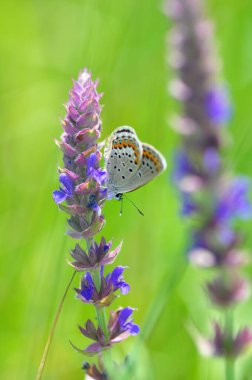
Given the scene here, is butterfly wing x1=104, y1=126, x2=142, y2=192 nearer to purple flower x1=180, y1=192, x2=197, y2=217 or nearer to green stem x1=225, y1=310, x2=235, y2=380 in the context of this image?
purple flower x1=180, y1=192, x2=197, y2=217

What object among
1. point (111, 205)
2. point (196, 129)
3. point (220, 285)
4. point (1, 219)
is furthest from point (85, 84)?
point (1, 219)

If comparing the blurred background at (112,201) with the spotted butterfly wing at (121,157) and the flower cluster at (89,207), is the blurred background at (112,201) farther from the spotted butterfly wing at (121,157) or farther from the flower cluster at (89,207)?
the spotted butterfly wing at (121,157)

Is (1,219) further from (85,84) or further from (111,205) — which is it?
(85,84)

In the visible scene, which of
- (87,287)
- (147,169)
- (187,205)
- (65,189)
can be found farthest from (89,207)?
(187,205)

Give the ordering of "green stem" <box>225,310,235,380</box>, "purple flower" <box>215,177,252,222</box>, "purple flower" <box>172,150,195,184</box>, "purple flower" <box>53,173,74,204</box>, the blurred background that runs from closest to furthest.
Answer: "purple flower" <box>53,173,74,204</box>
"green stem" <box>225,310,235,380</box>
"purple flower" <box>215,177,252,222</box>
"purple flower" <box>172,150,195,184</box>
the blurred background

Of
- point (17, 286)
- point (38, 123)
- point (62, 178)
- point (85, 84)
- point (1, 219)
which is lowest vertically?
point (62, 178)

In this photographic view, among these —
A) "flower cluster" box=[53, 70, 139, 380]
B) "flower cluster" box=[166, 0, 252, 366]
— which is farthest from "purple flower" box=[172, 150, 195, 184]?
"flower cluster" box=[53, 70, 139, 380]

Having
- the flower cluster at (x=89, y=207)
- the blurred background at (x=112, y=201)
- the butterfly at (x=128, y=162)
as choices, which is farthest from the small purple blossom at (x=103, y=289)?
the butterfly at (x=128, y=162)
